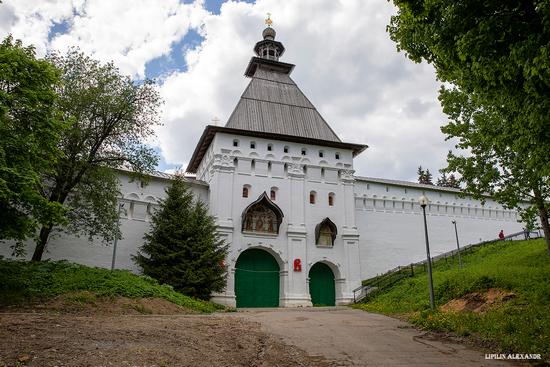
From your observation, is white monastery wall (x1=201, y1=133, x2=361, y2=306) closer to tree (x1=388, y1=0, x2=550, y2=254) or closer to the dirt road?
the dirt road

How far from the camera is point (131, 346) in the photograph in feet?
23.5

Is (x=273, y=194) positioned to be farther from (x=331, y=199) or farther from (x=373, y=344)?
(x=373, y=344)

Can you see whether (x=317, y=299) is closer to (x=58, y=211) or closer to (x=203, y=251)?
(x=203, y=251)

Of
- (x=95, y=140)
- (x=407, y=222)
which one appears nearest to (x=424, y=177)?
(x=407, y=222)

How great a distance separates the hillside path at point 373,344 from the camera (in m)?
8.02

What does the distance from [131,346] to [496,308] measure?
32.9ft

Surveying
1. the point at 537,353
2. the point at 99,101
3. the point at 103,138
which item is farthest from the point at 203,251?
the point at 537,353

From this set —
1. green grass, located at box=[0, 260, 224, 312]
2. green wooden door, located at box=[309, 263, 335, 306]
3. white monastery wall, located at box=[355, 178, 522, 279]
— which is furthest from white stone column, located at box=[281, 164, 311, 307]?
green grass, located at box=[0, 260, 224, 312]

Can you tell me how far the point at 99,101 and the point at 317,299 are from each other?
16.3 m

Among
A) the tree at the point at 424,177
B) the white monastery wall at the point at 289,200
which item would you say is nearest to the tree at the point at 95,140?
the white monastery wall at the point at 289,200

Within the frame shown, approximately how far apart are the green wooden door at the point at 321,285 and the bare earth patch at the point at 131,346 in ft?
55.6

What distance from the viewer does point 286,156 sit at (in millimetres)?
27812

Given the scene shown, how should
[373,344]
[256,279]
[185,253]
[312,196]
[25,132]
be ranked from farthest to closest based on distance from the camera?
[312,196], [256,279], [185,253], [25,132], [373,344]

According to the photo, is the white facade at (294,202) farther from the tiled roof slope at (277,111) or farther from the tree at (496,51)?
the tree at (496,51)
